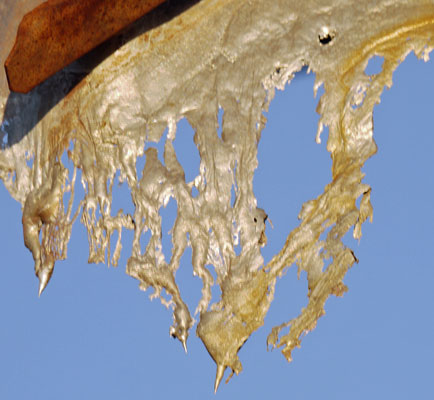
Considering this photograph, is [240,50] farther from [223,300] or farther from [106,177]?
[223,300]

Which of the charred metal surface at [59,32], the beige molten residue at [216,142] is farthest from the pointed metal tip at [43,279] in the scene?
the charred metal surface at [59,32]

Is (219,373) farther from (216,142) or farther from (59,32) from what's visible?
(59,32)

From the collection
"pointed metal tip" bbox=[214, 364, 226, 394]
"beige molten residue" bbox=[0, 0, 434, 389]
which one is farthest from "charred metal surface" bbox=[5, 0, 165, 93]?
"pointed metal tip" bbox=[214, 364, 226, 394]

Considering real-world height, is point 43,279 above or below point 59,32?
below

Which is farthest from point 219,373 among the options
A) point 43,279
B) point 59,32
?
point 59,32

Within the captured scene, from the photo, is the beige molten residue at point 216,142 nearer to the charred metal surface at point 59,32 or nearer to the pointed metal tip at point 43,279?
the pointed metal tip at point 43,279

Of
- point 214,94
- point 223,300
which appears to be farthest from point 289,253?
point 214,94

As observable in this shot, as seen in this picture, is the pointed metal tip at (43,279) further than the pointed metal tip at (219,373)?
Yes
